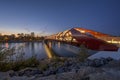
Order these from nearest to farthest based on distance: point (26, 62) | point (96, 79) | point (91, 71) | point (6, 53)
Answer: point (96, 79), point (91, 71), point (6, 53), point (26, 62)

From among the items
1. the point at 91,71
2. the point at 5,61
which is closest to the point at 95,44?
the point at 5,61

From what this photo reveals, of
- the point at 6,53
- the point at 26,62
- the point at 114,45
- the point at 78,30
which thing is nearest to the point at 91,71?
the point at 6,53

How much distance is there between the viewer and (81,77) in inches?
165

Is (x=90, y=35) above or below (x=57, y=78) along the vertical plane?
above

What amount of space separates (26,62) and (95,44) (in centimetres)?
659

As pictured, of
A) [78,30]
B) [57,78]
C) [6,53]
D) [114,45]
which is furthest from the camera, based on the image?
[78,30]

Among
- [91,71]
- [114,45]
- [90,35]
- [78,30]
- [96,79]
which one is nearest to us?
[96,79]

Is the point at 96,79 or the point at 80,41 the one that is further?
the point at 80,41

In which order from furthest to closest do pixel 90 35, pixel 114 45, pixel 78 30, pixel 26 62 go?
1. pixel 78 30
2. pixel 90 35
3. pixel 114 45
4. pixel 26 62

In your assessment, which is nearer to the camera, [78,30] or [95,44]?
[95,44]

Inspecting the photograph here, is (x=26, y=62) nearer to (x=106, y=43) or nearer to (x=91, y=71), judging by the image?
(x=91, y=71)

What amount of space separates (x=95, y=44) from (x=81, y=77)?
9813 millimetres

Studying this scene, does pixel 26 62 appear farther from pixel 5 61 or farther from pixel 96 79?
pixel 96 79

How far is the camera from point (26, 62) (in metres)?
8.28
